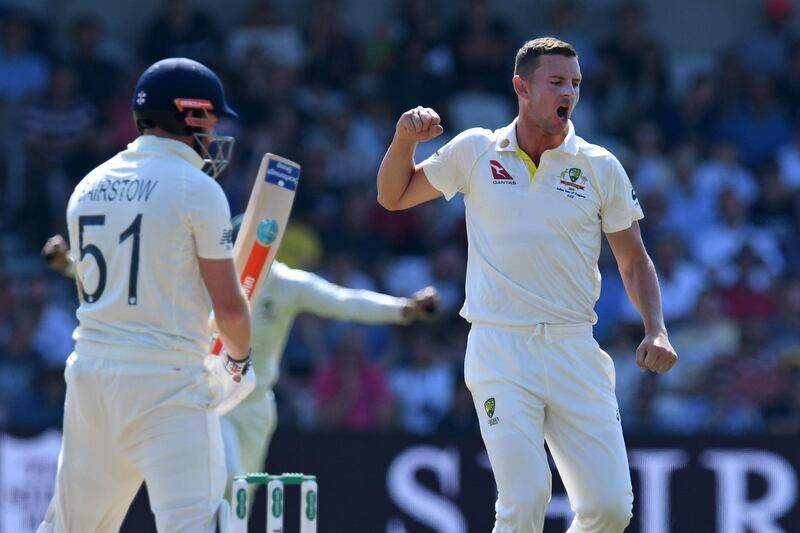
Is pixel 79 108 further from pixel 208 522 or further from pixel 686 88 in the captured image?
pixel 208 522

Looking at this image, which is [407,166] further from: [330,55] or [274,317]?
[330,55]

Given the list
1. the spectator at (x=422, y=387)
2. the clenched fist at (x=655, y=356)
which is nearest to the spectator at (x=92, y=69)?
the spectator at (x=422, y=387)

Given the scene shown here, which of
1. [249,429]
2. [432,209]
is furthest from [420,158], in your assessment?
[249,429]

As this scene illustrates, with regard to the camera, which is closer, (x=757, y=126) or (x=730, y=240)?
(x=730, y=240)

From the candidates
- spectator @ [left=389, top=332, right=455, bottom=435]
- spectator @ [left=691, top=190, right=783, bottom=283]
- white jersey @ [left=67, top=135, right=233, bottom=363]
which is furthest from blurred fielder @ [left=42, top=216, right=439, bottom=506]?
spectator @ [left=691, top=190, right=783, bottom=283]

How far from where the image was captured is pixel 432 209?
11633 millimetres

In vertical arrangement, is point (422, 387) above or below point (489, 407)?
below

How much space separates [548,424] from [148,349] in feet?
4.85

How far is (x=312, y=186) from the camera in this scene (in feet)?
38.3

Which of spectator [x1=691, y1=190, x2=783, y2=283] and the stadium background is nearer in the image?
the stadium background

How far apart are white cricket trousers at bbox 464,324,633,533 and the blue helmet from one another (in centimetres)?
128

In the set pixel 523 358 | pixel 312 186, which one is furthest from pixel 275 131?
pixel 523 358

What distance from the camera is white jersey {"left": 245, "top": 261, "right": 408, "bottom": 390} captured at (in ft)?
23.8

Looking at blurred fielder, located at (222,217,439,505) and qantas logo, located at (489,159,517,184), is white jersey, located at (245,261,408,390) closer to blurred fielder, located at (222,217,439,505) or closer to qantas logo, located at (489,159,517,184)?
blurred fielder, located at (222,217,439,505)
